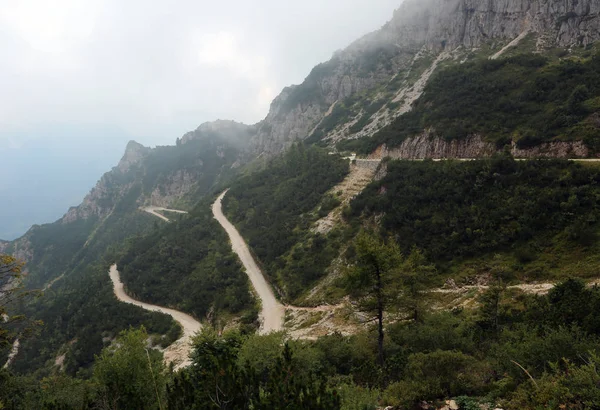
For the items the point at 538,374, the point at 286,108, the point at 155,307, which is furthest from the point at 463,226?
the point at 286,108

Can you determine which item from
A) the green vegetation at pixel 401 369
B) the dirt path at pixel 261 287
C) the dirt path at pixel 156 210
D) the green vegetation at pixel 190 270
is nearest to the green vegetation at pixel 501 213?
the green vegetation at pixel 401 369

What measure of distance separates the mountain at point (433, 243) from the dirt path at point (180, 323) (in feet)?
4.71

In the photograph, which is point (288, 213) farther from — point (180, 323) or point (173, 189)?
point (173, 189)

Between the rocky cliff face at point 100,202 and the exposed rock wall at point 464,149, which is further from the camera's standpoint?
the rocky cliff face at point 100,202

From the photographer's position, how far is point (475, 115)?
5050cm

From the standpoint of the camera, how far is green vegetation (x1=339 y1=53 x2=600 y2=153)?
38.5m

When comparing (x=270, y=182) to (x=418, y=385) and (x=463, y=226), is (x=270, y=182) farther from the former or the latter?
(x=418, y=385)

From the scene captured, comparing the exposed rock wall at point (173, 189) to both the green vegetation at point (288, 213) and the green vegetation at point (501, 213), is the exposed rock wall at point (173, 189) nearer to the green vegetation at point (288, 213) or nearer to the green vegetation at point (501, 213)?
the green vegetation at point (288, 213)

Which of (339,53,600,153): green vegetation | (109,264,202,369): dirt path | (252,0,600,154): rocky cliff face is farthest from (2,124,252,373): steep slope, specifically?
(252,0,600,154): rocky cliff face

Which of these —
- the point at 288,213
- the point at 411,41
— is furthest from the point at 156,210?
the point at 411,41

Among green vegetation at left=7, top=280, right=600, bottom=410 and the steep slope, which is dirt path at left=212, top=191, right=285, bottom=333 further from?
green vegetation at left=7, top=280, right=600, bottom=410

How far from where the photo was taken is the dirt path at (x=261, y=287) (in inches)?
1476

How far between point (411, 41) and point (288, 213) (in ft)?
402

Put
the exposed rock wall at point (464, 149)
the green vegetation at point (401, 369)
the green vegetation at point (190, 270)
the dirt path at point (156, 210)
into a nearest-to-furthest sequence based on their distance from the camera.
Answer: the green vegetation at point (401, 369) → the exposed rock wall at point (464, 149) → the green vegetation at point (190, 270) → the dirt path at point (156, 210)
